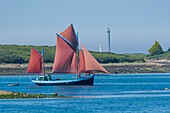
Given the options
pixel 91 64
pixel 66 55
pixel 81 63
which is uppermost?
pixel 66 55

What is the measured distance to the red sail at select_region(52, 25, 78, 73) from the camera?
126688 mm

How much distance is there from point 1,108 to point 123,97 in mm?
18333

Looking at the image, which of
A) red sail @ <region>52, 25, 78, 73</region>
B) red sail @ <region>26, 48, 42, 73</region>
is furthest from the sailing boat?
red sail @ <region>26, 48, 42, 73</region>

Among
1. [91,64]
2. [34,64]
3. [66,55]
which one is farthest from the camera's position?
[34,64]

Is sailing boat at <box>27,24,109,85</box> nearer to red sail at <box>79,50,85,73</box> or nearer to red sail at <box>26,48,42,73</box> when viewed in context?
red sail at <box>79,50,85,73</box>

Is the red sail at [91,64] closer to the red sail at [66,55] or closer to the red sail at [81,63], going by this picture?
the red sail at [81,63]

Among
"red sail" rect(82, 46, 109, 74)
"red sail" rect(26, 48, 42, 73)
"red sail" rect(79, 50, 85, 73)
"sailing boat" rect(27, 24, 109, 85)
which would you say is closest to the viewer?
"red sail" rect(82, 46, 109, 74)

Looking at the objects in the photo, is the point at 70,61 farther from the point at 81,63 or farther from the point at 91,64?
the point at 91,64

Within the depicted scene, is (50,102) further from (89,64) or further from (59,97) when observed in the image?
(89,64)

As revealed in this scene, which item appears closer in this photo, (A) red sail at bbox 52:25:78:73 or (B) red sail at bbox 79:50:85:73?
(A) red sail at bbox 52:25:78:73

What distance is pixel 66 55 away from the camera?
417ft

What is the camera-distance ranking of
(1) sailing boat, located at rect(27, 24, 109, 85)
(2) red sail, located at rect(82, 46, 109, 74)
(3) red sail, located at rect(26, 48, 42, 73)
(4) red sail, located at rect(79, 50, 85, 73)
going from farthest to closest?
(3) red sail, located at rect(26, 48, 42, 73) → (4) red sail, located at rect(79, 50, 85, 73) → (1) sailing boat, located at rect(27, 24, 109, 85) → (2) red sail, located at rect(82, 46, 109, 74)

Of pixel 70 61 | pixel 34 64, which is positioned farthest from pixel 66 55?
pixel 34 64

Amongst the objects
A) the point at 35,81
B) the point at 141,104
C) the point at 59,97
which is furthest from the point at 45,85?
the point at 141,104
